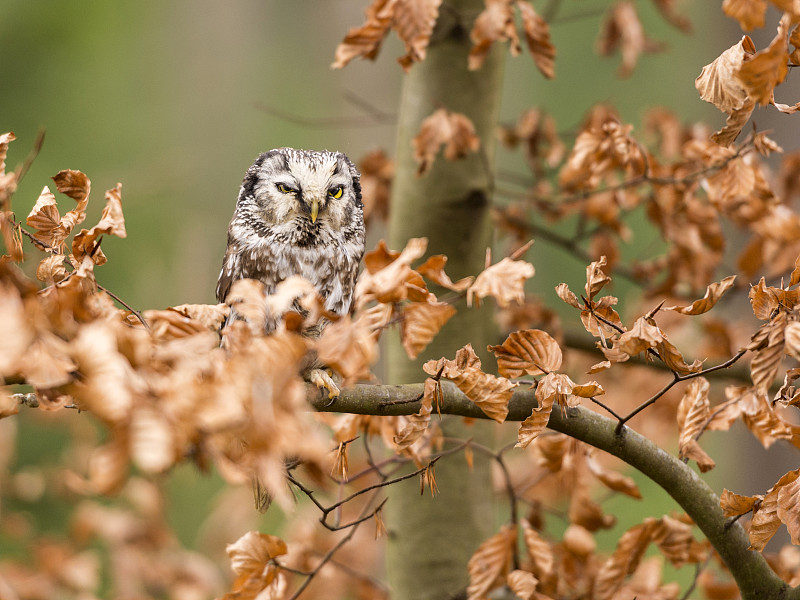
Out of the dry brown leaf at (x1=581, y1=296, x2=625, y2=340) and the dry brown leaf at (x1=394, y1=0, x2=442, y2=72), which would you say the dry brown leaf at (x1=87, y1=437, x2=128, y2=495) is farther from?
the dry brown leaf at (x1=394, y1=0, x2=442, y2=72)

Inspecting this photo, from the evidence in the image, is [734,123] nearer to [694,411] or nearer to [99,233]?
[694,411]

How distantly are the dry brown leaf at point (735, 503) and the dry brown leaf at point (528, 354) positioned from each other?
1.25ft

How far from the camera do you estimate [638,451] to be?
1512 mm

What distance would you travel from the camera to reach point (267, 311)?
48.4 inches

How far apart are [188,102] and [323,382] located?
28.8ft

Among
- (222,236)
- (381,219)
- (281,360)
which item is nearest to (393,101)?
(222,236)

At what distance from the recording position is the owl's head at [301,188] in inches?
81.7

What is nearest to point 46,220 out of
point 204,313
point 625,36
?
point 204,313

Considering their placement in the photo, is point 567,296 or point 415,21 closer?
point 567,296

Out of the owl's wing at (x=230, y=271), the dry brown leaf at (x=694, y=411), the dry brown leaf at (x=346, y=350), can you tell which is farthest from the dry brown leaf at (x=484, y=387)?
the owl's wing at (x=230, y=271)

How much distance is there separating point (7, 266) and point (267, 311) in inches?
14.5

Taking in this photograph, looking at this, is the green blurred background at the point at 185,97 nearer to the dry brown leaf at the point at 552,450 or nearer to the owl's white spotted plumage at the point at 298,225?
the owl's white spotted plumage at the point at 298,225

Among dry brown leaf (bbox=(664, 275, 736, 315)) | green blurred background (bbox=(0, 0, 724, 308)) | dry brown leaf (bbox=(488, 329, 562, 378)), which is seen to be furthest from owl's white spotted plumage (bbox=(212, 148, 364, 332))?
green blurred background (bbox=(0, 0, 724, 308))

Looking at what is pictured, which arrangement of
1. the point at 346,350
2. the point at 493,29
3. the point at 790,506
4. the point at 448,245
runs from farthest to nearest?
the point at 448,245, the point at 493,29, the point at 790,506, the point at 346,350
